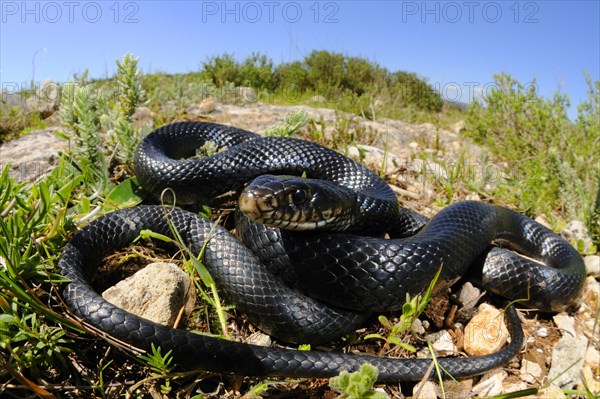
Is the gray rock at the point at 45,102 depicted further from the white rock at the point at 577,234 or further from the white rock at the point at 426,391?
the white rock at the point at 577,234

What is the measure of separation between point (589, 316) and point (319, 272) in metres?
2.52

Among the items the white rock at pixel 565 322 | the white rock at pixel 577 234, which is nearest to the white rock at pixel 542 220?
the white rock at pixel 577 234

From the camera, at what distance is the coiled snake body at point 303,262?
2.40 meters

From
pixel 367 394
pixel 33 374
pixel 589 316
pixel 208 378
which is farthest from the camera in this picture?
pixel 589 316

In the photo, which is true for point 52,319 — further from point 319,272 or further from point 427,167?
point 427,167

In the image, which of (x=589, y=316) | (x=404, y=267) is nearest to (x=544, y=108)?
(x=589, y=316)

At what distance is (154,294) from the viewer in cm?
263

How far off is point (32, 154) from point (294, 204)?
3.55 meters

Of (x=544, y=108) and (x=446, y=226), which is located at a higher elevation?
(x=544, y=108)

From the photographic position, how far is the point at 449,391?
8.53ft

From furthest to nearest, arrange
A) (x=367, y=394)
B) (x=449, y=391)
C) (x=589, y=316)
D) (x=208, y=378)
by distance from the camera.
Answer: (x=589, y=316)
(x=449, y=391)
(x=208, y=378)
(x=367, y=394)

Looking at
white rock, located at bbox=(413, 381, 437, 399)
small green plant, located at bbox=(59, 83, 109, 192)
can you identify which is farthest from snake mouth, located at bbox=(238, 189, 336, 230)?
small green plant, located at bbox=(59, 83, 109, 192)

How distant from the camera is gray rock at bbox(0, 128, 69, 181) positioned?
4.48m

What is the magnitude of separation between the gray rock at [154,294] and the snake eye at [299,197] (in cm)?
84
